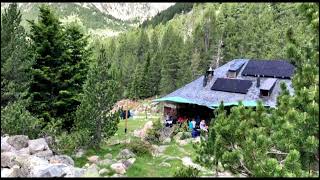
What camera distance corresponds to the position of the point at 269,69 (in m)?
39.7

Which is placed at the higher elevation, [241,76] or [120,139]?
[241,76]

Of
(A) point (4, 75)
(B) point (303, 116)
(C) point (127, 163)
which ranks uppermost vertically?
(A) point (4, 75)

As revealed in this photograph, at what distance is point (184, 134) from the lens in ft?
99.5

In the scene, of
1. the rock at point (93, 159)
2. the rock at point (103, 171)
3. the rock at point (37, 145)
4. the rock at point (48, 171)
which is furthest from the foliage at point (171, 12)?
the rock at point (48, 171)

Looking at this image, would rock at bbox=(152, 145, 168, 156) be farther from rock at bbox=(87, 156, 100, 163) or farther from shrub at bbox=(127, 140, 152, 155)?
rock at bbox=(87, 156, 100, 163)

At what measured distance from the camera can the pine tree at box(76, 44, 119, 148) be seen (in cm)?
2141

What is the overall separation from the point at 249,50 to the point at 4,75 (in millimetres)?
73104

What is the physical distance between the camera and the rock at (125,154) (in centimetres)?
2219

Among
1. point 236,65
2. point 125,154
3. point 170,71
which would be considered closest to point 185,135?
point 125,154

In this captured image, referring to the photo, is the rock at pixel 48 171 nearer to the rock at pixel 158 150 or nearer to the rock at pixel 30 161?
the rock at pixel 30 161

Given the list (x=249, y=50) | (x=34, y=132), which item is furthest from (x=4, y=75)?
(x=249, y=50)

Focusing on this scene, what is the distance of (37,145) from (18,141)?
910mm

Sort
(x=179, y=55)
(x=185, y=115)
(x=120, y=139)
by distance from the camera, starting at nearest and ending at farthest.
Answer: (x=120, y=139) → (x=185, y=115) → (x=179, y=55)

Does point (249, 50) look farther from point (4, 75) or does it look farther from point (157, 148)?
point (4, 75)
